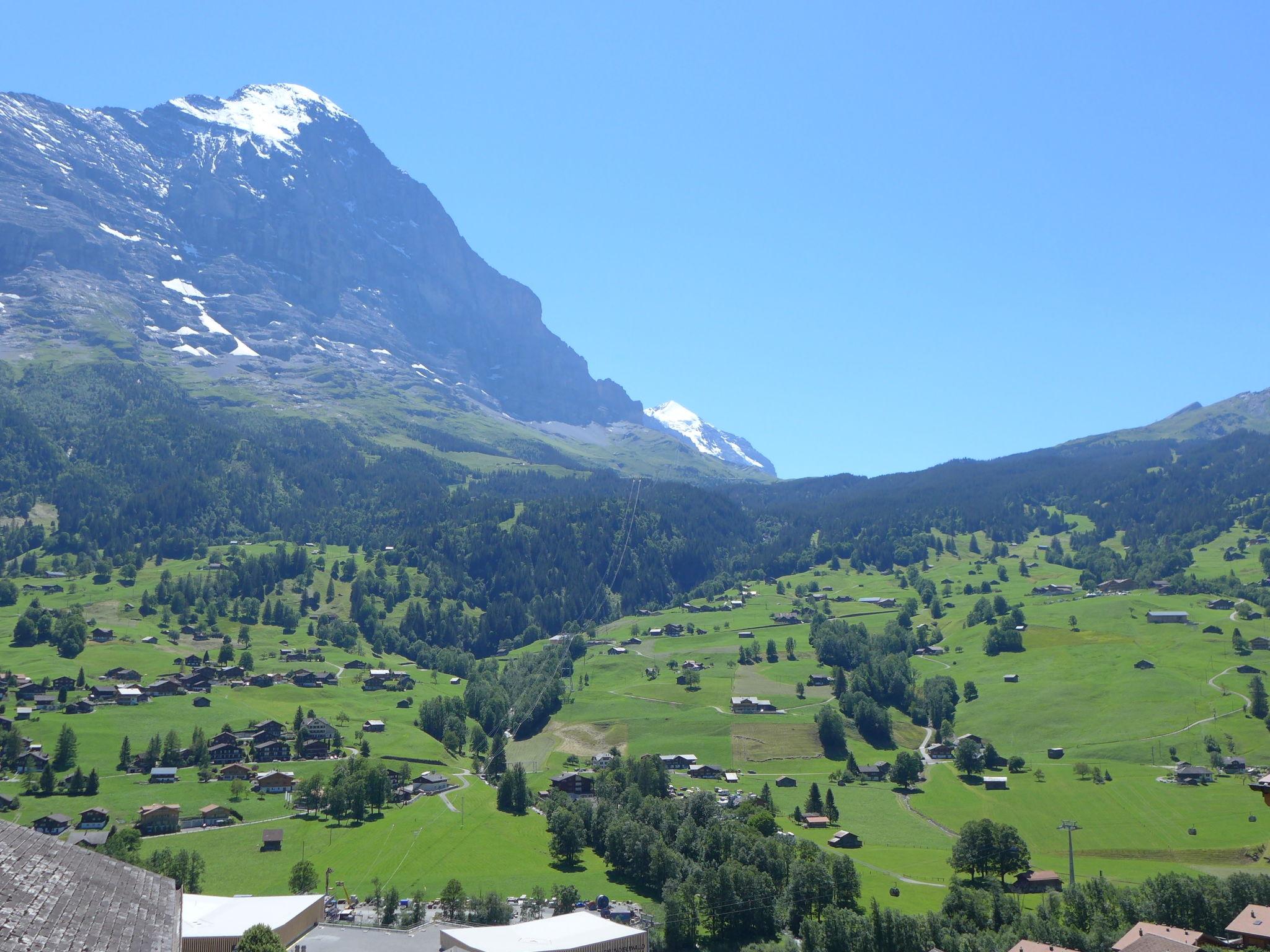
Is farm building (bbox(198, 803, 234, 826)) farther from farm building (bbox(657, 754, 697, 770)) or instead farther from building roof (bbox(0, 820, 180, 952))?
building roof (bbox(0, 820, 180, 952))

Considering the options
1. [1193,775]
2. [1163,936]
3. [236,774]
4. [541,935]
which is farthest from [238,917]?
[1193,775]

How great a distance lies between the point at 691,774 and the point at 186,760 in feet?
232

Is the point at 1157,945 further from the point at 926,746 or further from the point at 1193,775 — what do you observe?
the point at 926,746

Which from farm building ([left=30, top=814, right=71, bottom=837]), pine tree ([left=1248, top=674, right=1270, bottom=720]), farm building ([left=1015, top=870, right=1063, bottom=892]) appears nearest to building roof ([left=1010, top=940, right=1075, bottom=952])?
farm building ([left=1015, top=870, right=1063, bottom=892])

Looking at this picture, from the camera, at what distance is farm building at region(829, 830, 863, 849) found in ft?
421

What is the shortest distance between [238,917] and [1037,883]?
7469 centimetres

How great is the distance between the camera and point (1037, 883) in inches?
4368

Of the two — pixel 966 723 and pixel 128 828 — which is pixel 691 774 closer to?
pixel 966 723

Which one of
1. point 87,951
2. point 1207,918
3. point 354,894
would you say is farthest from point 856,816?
point 87,951

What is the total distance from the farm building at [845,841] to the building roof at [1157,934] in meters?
43.3

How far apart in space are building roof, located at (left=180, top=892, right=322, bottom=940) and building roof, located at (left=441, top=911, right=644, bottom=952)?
41.1 feet

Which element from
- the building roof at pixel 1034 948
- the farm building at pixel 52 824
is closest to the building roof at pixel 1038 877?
the building roof at pixel 1034 948

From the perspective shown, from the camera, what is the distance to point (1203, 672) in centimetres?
19262

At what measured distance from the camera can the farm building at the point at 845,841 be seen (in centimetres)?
12838
